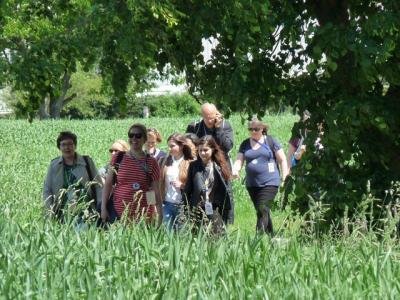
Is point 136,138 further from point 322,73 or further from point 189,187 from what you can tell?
point 322,73

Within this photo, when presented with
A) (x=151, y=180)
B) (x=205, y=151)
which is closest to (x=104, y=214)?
(x=151, y=180)

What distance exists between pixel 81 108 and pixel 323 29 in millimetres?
82196

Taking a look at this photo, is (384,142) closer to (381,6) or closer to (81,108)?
(381,6)

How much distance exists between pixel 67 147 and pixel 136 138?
2.09 feet

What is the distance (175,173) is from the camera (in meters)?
11.0

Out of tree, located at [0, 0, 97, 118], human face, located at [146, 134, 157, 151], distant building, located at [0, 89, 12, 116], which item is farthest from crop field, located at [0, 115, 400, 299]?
distant building, located at [0, 89, 12, 116]

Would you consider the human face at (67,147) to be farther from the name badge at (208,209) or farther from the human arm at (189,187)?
the name badge at (208,209)

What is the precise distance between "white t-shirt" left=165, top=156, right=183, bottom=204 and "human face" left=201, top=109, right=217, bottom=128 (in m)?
0.78

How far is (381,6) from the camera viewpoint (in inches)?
355

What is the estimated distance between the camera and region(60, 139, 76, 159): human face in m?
10.2

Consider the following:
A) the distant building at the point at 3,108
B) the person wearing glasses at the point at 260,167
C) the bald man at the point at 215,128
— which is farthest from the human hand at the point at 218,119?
the distant building at the point at 3,108

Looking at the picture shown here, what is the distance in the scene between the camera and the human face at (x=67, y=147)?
10.2 metres

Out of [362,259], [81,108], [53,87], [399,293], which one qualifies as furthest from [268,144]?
[81,108]

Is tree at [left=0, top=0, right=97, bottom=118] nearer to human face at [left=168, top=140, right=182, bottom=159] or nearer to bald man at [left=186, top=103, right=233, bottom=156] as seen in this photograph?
human face at [left=168, top=140, right=182, bottom=159]
